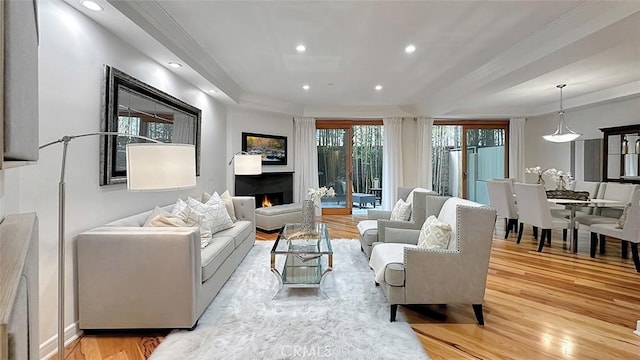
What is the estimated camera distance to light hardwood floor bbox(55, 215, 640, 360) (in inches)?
82.7

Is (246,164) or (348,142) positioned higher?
(348,142)

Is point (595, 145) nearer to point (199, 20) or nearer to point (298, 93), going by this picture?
point (298, 93)

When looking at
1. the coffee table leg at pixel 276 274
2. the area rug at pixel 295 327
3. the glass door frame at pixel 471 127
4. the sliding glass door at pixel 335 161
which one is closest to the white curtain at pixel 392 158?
the sliding glass door at pixel 335 161

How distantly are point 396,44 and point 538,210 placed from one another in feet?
10.5

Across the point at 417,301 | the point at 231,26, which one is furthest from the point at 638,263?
the point at 231,26

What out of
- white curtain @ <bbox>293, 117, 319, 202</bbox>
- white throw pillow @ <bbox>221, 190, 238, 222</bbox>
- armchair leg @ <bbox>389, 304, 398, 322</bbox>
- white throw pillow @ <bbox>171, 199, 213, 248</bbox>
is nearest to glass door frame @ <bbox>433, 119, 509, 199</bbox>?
white curtain @ <bbox>293, 117, 319, 202</bbox>

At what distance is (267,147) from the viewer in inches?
271

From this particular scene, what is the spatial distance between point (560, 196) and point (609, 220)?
2.20 feet

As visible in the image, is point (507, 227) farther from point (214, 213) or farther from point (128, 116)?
point (128, 116)

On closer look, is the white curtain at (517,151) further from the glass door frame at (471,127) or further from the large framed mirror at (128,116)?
the large framed mirror at (128,116)

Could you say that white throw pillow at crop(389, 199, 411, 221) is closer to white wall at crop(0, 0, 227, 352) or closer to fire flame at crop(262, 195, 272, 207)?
white wall at crop(0, 0, 227, 352)

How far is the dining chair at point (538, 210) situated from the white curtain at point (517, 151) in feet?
9.87

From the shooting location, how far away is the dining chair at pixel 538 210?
442cm

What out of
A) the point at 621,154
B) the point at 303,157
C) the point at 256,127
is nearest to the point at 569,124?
the point at 621,154
